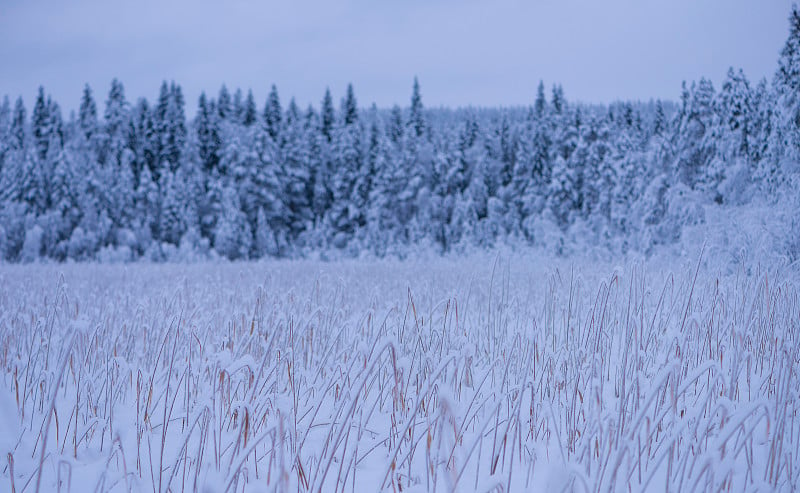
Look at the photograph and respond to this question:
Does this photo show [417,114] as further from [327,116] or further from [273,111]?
[273,111]

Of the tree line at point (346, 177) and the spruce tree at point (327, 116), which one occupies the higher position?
the spruce tree at point (327, 116)

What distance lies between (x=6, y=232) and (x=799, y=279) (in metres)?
32.2

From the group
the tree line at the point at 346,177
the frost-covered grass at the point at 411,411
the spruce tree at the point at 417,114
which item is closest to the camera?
the frost-covered grass at the point at 411,411

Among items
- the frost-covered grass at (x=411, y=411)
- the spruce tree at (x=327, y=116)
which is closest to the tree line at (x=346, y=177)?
the spruce tree at (x=327, y=116)

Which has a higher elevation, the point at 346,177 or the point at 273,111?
the point at 273,111

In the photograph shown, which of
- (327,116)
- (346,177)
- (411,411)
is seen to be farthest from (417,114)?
(411,411)

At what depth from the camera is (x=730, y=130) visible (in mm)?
17969

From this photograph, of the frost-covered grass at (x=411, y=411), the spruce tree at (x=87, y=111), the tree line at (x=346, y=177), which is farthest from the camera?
the spruce tree at (x=87, y=111)

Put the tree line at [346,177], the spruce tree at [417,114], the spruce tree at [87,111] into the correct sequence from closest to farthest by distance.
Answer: the tree line at [346,177]
the spruce tree at [87,111]
the spruce tree at [417,114]

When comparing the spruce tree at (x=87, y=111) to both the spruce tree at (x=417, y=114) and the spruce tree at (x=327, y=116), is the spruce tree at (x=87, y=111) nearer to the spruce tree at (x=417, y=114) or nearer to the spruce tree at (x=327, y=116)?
the spruce tree at (x=327, y=116)

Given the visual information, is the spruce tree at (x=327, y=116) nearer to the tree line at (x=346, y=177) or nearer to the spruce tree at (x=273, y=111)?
the tree line at (x=346, y=177)

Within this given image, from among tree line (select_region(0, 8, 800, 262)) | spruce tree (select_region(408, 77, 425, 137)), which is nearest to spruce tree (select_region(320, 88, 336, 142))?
tree line (select_region(0, 8, 800, 262))

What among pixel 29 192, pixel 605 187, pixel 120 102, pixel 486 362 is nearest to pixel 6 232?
pixel 29 192

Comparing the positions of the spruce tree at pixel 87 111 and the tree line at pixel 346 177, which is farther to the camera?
the spruce tree at pixel 87 111
